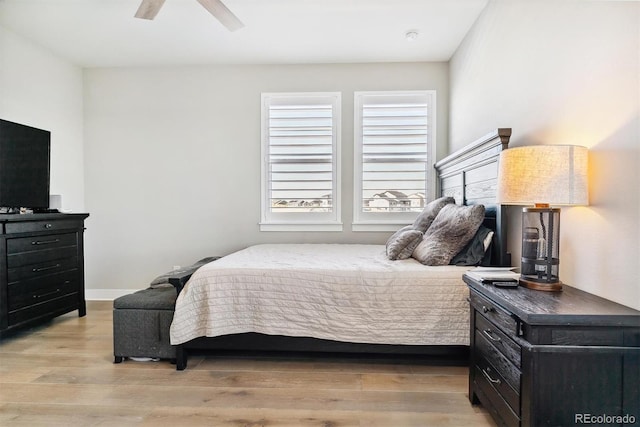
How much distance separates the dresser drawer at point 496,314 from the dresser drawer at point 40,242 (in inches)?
136

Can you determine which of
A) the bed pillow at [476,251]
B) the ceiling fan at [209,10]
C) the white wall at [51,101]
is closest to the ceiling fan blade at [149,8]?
the ceiling fan at [209,10]

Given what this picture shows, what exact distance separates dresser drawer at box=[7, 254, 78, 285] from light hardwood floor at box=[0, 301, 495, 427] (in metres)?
0.58

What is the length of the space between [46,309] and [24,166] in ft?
4.28

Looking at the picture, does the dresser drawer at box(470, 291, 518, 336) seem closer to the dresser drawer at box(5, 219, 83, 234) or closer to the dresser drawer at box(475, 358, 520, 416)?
the dresser drawer at box(475, 358, 520, 416)

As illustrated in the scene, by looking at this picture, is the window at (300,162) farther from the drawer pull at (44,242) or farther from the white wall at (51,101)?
the white wall at (51,101)

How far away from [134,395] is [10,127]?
8.60 feet

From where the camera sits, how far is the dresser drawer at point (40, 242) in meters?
2.83

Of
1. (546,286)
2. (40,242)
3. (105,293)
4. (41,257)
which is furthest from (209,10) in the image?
(105,293)

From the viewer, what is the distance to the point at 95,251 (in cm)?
413

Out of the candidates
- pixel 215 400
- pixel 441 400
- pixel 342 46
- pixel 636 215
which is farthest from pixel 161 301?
pixel 342 46

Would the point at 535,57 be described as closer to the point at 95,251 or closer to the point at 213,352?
the point at 213,352

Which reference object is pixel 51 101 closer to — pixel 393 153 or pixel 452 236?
pixel 393 153

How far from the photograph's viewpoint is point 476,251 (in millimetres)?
2400

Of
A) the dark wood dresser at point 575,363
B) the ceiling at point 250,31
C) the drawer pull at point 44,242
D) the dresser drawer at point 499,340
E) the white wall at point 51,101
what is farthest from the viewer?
the white wall at point 51,101
